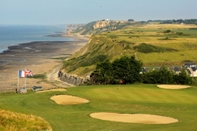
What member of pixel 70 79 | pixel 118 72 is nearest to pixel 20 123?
pixel 118 72

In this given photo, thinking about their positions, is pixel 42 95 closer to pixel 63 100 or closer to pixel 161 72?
pixel 63 100

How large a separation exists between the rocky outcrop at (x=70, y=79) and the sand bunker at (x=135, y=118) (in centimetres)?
3860

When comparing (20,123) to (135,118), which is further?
(135,118)

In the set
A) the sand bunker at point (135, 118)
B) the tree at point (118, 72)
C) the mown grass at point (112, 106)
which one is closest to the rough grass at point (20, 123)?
the mown grass at point (112, 106)

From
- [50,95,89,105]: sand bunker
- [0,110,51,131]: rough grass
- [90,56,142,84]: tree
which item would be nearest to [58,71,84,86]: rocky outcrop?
[90,56,142,84]: tree

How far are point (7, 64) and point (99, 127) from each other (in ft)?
239

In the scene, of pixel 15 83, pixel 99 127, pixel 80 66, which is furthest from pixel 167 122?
pixel 80 66

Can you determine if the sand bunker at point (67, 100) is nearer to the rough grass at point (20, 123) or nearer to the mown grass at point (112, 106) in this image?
the mown grass at point (112, 106)

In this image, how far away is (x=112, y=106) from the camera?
26.1 meters

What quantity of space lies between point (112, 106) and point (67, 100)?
441cm

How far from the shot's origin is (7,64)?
8712 cm

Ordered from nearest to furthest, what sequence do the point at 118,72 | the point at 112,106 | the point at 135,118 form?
the point at 135,118 < the point at 112,106 < the point at 118,72

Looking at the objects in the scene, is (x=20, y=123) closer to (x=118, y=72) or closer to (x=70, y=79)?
(x=118, y=72)

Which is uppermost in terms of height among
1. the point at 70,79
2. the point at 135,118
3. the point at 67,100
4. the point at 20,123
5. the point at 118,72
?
the point at 20,123
